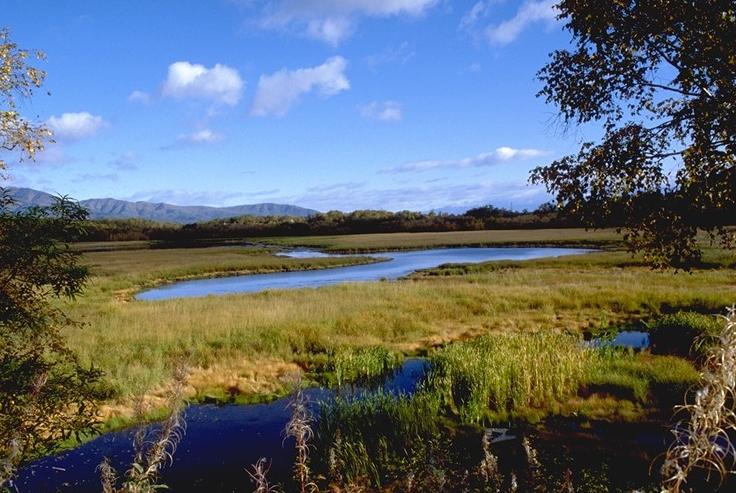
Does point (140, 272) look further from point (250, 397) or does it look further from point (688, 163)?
point (688, 163)

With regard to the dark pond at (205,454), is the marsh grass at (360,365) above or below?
above

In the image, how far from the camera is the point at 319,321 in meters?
27.3

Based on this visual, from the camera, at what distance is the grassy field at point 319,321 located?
20.1 metres

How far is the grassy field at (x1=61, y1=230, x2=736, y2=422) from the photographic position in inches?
793

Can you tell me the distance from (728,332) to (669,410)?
14646 millimetres

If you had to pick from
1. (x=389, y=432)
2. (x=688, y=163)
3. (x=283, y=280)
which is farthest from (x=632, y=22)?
(x=283, y=280)

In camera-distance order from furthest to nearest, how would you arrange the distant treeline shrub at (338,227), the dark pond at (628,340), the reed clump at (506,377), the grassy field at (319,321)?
1. the distant treeline shrub at (338,227)
2. the dark pond at (628,340)
3. the grassy field at (319,321)
4. the reed clump at (506,377)

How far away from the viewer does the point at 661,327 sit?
2498cm

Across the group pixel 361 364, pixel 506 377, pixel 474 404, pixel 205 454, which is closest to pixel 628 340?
pixel 506 377

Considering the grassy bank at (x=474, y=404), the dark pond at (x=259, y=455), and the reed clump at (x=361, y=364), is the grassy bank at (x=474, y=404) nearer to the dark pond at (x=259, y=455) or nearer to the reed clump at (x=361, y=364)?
the dark pond at (x=259, y=455)

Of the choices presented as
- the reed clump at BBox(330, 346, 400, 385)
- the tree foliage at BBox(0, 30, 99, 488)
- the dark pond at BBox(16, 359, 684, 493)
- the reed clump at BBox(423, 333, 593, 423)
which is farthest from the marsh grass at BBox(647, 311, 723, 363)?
the tree foliage at BBox(0, 30, 99, 488)

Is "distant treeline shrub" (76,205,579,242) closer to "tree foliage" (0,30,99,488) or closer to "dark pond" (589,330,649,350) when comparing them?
"dark pond" (589,330,649,350)

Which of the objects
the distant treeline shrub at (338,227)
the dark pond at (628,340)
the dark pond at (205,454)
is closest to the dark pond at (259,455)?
the dark pond at (205,454)

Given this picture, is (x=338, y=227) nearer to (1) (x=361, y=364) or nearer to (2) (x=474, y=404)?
(1) (x=361, y=364)
